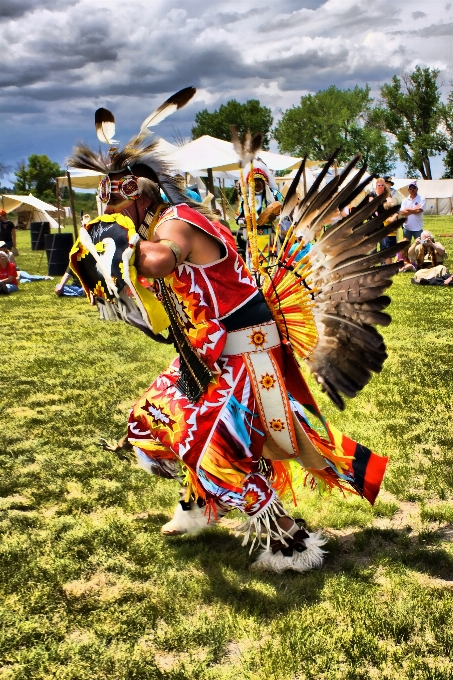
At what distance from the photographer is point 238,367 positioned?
2604 millimetres

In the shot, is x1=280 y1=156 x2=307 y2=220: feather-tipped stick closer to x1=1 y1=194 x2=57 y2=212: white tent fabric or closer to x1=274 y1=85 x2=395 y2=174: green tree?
x1=1 y1=194 x2=57 y2=212: white tent fabric

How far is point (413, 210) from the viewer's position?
464 inches

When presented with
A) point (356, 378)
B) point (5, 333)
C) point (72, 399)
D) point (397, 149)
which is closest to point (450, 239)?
point (5, 333)

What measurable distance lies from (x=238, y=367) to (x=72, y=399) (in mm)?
2871

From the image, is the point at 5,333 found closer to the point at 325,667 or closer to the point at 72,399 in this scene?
the point at 72,399

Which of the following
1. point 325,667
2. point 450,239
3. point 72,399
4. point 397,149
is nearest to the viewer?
point 325,667

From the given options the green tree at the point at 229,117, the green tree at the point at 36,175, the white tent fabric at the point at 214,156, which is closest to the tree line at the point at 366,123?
the green tree at the point at 229,117

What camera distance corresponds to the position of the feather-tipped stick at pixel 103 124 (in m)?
2.56

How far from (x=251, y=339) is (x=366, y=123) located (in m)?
68.3

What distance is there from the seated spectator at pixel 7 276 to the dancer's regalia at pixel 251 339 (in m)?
9.19

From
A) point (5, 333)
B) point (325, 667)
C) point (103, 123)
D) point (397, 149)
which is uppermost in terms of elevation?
point (397, 149)

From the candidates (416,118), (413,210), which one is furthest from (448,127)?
(413,210)

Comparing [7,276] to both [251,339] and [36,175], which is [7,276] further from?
[36,175]

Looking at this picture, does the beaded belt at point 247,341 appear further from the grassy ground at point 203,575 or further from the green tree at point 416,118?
the green tree at point 416,118
